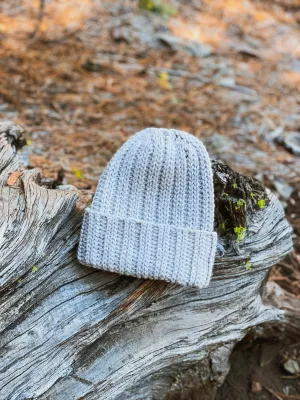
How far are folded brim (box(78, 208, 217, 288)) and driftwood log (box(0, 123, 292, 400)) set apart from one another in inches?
4.2

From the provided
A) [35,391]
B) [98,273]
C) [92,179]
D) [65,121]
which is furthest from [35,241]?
[65,121]

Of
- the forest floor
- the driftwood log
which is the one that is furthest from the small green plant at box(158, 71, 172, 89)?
the driftwood log

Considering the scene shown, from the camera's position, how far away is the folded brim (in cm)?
176

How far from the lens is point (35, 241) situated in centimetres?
172

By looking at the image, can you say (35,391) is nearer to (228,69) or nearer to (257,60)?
(228,69)

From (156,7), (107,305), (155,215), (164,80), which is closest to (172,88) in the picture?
(164,80)

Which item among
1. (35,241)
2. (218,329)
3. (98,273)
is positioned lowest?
(218,329)

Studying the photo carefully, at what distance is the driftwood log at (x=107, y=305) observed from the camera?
66.9 inches

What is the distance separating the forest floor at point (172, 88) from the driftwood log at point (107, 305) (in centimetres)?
44

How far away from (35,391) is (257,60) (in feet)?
15.9

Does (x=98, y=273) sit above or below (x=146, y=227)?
below

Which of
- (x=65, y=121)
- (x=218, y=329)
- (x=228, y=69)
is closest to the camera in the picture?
(x=218, y=329)

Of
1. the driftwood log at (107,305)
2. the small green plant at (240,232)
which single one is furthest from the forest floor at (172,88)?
the small green plant at (240,232)

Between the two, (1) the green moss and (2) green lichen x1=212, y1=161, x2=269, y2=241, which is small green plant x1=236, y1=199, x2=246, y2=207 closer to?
(2) green lichen x1=212, y1=161, x2=269, y2=241
